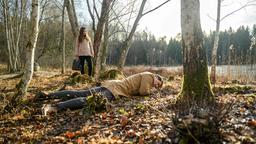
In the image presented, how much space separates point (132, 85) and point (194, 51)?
2.30 m

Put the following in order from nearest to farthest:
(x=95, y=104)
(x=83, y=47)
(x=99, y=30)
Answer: (x=95, y=104), (x=83, y=47), (x=99, y=30)

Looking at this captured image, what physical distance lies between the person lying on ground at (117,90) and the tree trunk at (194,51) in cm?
169

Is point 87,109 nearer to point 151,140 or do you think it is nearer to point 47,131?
point 47,131

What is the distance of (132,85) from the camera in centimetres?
752

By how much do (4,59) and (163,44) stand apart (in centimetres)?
4485

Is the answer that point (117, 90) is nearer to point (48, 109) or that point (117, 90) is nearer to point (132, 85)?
point (132, 85)

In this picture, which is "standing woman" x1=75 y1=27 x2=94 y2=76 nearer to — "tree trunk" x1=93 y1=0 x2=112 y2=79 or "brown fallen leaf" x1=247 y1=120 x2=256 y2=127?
"tree trunk" x1=93 y1=0 x2=112 y2=79

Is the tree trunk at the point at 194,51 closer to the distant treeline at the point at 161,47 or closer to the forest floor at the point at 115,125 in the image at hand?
the forest floor at the point at 115,125

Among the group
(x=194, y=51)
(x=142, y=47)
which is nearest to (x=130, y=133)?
(x=194, y=51)

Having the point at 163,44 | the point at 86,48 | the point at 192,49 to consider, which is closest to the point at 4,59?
the point at 86,48

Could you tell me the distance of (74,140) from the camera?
14.5 ft

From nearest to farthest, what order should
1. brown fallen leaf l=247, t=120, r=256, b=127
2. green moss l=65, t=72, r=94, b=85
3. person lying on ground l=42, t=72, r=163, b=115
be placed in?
brown fallen leaf l=247, t=120, r=256, b=127
person lying on ground l=42, t=72, r=163, b=115
green moss l=65, t=72, r=94, b=85

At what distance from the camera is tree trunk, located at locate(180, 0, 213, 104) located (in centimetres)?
→ 564

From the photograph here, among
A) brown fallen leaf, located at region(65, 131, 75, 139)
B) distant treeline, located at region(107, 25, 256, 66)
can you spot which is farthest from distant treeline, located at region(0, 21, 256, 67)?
brown fallen leaf, located at region(65, 131, 75, 139)
